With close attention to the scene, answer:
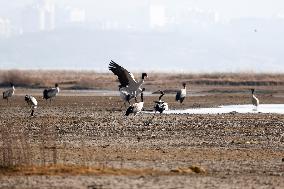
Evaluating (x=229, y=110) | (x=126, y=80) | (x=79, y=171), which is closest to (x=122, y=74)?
(x=126, y=80)

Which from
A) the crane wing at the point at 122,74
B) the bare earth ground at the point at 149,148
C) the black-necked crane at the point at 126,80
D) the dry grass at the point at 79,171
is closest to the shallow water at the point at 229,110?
the bare earth ground at the point at 149,148

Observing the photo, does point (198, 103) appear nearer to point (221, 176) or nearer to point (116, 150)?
point (116, 150)

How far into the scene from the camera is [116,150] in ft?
74.9

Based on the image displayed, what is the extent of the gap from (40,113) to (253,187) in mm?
23442

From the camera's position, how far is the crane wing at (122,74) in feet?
109

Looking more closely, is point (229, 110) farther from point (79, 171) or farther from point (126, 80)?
point (79, 171)

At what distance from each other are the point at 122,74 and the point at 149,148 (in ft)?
35.9

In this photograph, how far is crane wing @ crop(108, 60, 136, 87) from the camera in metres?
33.3

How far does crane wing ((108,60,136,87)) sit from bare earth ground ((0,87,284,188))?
148cm

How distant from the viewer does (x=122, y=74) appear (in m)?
34.1

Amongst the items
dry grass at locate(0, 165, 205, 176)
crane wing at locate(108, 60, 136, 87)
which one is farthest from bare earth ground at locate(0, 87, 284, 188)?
crane wing at locate(108, 60, 136, 87)

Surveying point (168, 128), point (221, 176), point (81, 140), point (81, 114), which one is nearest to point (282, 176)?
point (221, 176)

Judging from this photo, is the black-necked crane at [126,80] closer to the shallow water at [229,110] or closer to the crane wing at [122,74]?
the crane wing at [122,74]

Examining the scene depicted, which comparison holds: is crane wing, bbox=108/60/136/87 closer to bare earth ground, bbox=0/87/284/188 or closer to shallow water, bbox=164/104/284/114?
bare earth ground, bbox=0/87/284/188
